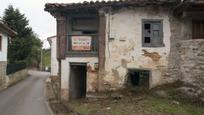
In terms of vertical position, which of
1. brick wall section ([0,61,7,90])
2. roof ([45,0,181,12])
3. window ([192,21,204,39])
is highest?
roof ([45,0,181,12])

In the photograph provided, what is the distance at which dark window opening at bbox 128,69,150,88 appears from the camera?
1749cm

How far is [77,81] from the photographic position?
2047 centimetres

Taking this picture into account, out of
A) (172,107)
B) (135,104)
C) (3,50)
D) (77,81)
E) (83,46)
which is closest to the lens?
(172,107)

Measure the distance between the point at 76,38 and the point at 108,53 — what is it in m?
2.05

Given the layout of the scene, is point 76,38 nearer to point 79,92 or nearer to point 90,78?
point 90,78

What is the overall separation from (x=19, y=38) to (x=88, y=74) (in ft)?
80.3

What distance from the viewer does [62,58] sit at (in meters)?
18.4

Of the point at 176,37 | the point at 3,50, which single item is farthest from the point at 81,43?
the point at 3,50

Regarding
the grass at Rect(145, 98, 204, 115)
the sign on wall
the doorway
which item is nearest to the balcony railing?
the sign on wall

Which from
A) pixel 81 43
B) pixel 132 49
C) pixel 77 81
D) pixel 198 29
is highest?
pixel 198 29

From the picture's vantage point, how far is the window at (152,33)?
17.2 m

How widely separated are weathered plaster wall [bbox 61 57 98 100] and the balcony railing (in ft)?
0.87

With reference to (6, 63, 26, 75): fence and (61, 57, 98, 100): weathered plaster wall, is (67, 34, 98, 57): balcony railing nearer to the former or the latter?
(61, 57, 98, 100): weathered plaster wall

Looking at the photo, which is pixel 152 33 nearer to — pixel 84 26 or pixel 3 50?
pixel 84 26
